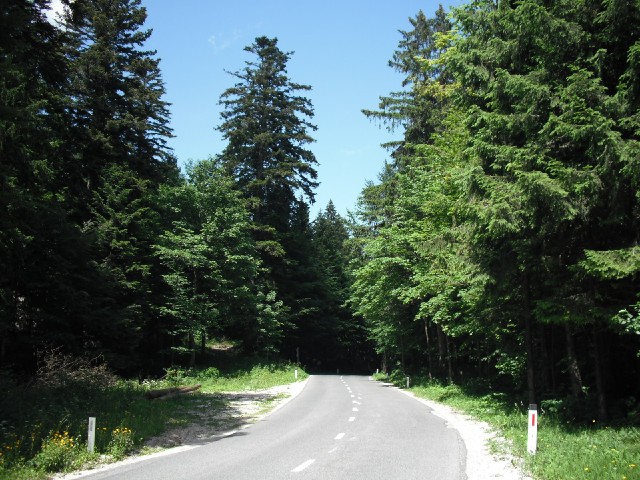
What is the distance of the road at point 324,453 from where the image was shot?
7.97 meters

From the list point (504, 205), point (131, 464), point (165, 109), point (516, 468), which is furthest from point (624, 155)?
point (165, 109)

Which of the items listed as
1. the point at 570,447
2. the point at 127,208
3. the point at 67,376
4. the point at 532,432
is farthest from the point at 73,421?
the point at 127,208

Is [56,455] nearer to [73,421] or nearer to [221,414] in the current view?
[73,421]

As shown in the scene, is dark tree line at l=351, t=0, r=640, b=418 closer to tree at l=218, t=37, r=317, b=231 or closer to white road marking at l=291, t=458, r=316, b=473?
white road marking at l=291, t=458, r=316, b=473

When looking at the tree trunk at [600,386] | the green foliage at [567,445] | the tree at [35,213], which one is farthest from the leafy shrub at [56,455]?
the tree trunk at [600,386]

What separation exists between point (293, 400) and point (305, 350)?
3970 cm

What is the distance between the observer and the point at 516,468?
27.8 feet

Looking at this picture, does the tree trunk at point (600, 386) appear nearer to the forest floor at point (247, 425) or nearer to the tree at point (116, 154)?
the forest floor at point (247, 425)

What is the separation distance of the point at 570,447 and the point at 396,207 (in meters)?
20.8

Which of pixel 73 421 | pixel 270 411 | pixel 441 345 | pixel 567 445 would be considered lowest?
pixel 270 411

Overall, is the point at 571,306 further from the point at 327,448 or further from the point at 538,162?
the point at 327,448

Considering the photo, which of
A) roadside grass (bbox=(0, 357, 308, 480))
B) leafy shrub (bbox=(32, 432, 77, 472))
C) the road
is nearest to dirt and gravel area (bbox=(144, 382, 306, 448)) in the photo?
roadside grass (bbox=(0, 357, 308, 480))

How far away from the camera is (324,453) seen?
970cm

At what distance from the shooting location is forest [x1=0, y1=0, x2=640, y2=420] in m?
10.1
